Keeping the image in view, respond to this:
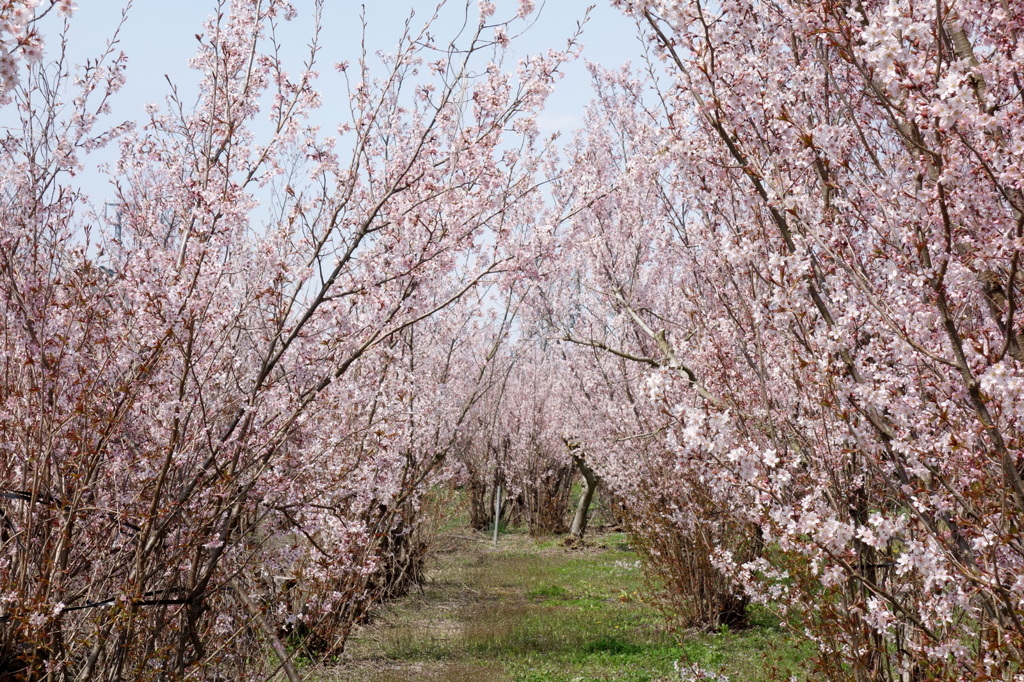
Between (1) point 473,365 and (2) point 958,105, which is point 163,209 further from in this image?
(1) point 473,365

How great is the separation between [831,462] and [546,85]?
9.08 ft

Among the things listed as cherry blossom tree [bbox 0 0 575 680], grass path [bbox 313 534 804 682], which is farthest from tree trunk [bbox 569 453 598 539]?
cherry blossom tree [bbox 0 0 575 680]

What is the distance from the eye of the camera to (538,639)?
9242mm

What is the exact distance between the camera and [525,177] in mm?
5473

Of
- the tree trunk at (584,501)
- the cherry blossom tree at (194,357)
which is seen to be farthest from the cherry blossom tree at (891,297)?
the tree trunk at (584,501)

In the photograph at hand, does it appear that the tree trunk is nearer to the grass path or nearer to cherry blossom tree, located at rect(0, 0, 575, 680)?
the grass path

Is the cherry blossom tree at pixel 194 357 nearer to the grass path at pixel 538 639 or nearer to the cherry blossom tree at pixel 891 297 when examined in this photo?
the cherry blossom tree at pixel 891 297

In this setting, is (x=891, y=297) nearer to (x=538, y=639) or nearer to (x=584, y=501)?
(x=538, y=639)

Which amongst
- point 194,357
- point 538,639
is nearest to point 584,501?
point 538,639

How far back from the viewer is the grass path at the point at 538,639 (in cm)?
777

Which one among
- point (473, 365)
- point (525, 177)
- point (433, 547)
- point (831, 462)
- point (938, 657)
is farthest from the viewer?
point (473, 365)

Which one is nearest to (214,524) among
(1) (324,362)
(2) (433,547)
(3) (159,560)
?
(3) (159,560)

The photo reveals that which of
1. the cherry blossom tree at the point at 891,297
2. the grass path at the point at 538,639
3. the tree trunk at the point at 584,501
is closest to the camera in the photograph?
the cherry blossom tree at the point at 891,297

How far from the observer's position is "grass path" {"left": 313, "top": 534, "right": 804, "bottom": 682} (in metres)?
7.77
